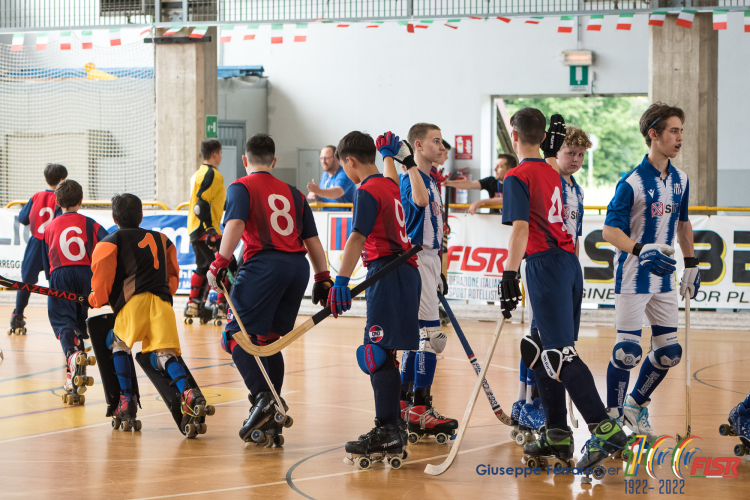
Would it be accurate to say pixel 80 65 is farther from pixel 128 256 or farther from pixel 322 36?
pixel 128 256

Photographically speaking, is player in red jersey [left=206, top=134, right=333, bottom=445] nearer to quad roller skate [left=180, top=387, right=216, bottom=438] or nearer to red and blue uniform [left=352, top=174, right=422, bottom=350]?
quad roller skate [left=180, top=387, right=216, bottom=438]

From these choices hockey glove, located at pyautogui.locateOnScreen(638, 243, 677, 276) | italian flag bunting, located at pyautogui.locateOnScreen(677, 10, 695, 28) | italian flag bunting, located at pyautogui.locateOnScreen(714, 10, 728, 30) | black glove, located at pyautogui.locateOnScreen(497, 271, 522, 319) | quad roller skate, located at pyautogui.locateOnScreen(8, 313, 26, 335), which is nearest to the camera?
black glove, located at pyautogui.locateOnScreen(497, 271, 522, 319)

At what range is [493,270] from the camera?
33.6 ft

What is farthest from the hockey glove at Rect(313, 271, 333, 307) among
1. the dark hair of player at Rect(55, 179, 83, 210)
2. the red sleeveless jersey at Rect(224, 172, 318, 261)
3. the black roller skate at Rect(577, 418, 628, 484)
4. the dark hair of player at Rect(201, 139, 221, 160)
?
the dark hair of player at Rect(201, 139, 221, 160)

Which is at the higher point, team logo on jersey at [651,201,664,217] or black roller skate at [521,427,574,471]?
team logo on jersey at [651,201,664,217]

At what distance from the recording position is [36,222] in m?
8.37

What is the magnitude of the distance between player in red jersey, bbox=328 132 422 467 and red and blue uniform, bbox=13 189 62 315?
462 cm

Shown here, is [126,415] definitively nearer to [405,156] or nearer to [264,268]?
[264,268]

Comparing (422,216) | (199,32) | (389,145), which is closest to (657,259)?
(422,216)

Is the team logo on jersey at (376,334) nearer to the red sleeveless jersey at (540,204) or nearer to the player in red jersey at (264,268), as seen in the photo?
the player in red jersey at (264,268)

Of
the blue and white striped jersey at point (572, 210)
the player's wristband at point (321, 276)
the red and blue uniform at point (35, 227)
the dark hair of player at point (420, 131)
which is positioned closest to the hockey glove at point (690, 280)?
the blue and white striped jersey at point (572, 210)

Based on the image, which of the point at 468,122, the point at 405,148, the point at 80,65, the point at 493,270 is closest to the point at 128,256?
the point at 405,148

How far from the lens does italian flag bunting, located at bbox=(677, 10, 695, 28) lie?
1041 cm

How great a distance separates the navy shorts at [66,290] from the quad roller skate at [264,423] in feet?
6.82
